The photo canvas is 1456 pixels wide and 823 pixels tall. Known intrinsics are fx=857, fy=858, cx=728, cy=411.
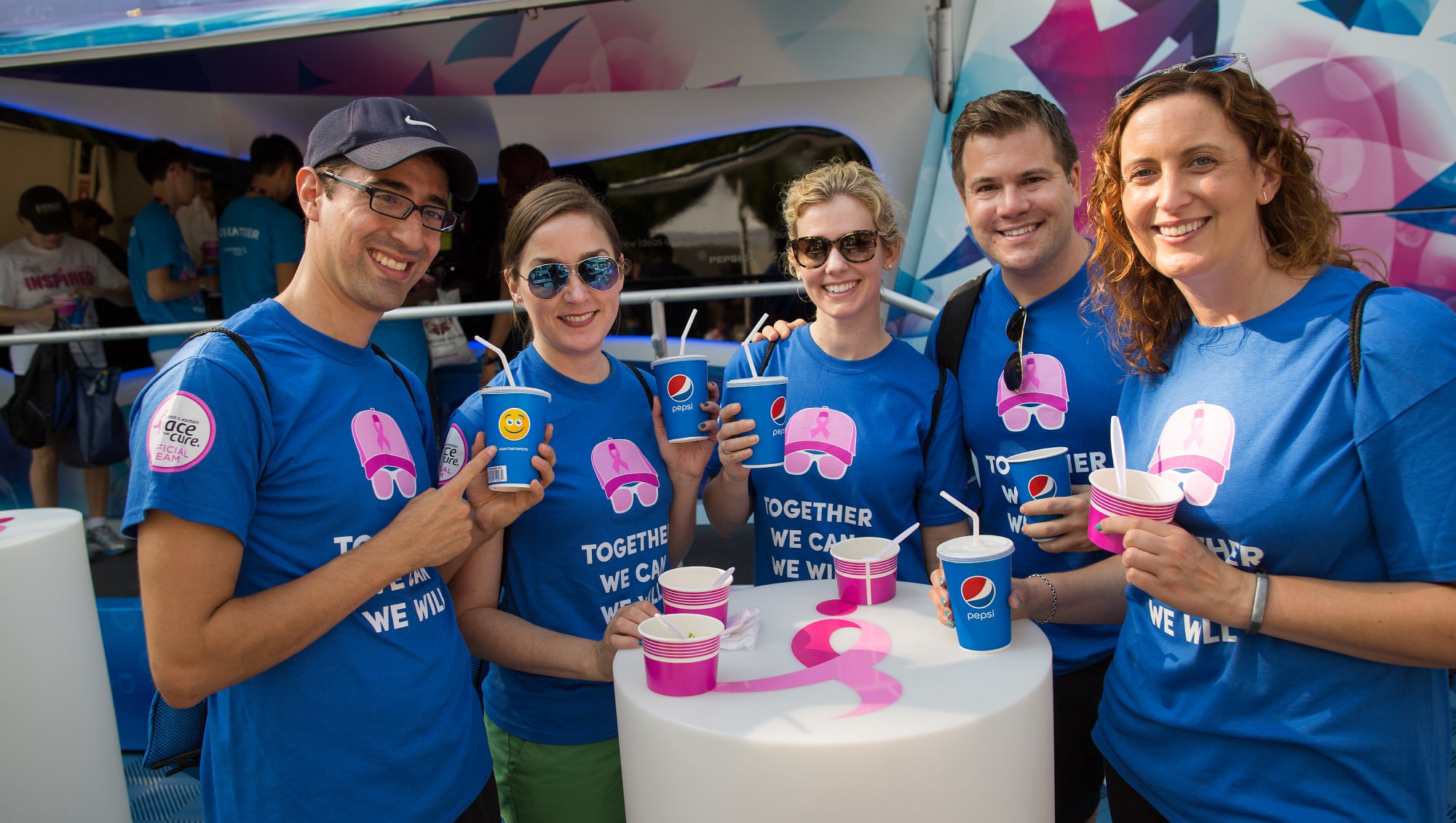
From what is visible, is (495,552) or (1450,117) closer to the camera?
(495,552)

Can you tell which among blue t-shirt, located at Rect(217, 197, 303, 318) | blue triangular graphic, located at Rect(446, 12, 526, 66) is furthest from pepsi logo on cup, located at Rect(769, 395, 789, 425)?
blue triangular graphic, located at Rect(446, 12, 526, 66)

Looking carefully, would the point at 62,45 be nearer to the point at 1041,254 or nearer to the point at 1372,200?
the point at 1041,254

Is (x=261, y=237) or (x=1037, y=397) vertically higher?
(x=261, y=237)

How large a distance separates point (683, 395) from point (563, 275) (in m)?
0.43

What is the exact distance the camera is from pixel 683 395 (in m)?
2.25

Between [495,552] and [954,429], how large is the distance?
1.28 metres

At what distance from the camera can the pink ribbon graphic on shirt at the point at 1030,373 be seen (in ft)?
7.72

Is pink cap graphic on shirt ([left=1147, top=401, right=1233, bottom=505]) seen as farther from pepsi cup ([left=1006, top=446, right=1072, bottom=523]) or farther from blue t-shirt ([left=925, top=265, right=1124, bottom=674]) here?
blue t-shirt ([left=925, top=265, right=1124, bottom=674])

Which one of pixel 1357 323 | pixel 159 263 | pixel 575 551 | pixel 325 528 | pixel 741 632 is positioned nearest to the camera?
pixel 1357 323

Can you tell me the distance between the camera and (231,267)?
5680 mm

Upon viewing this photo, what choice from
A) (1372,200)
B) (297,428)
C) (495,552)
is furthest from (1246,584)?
(1372,200)

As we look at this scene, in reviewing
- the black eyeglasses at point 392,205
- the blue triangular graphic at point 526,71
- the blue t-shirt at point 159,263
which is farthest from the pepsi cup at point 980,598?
the blue t-shirt at point 159,263

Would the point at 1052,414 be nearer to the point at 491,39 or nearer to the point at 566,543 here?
the point at 566,543

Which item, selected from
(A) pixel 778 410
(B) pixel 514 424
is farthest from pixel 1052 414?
(B) pixel 514 424
